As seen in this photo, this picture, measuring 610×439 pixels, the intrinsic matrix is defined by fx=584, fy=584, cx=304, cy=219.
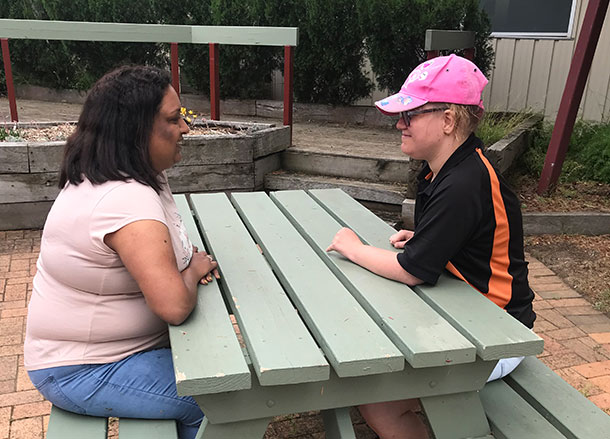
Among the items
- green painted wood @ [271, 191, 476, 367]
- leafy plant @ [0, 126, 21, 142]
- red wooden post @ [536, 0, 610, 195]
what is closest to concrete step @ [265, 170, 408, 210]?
red wooden post @ [536, 0, 610, 195]

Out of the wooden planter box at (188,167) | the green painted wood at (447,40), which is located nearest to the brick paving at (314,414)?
the wooden planter box at (188,167)

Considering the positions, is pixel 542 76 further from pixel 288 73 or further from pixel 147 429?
pixel 147 429

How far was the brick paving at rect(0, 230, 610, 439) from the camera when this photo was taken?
98.5 inches

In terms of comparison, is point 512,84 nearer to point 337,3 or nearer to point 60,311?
point 337,3

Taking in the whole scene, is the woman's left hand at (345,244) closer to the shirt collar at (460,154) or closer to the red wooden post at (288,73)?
the shirt collar at (460,154)

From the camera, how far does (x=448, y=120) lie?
5.97 feet

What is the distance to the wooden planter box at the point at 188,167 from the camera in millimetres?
4504

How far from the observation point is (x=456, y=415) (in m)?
1.64

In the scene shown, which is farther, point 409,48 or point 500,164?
point 409,48

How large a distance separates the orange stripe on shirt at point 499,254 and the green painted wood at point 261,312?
66 centimetres

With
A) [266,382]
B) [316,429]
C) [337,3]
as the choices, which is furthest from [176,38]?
[266,382]

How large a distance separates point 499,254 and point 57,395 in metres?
1.37

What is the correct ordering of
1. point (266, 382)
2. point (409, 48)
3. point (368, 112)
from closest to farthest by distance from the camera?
point (266, 382), point (409, 48), point (368, 112)

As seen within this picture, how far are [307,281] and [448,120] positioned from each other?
67 cm
